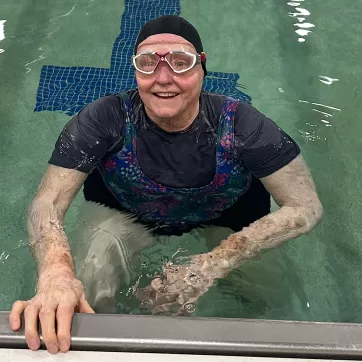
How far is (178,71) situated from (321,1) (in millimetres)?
3926

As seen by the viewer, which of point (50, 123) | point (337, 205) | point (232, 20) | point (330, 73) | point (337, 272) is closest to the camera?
point (337, 272)

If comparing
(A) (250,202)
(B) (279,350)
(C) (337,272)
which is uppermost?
(B) (279,350)

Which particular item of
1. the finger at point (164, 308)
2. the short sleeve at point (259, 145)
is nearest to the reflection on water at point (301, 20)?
the short sleeve at point (259, 145)

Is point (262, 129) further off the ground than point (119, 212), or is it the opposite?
point (262, 129)

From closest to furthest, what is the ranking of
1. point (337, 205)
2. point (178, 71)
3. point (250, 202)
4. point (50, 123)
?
1. point (178, 71)
2. point (250, 202)
3. point (337, 205)
4. point (50, 123)

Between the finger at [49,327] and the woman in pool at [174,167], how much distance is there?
1.54 feet

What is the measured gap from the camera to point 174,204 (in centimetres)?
254

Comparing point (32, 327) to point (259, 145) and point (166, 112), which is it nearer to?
point (166, 112)

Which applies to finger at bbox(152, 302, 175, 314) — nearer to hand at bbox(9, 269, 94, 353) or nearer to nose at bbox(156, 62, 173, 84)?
hand at bbox(9, 269, 94, 353)

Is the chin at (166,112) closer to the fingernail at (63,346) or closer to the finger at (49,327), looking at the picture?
the finger at (49,327)

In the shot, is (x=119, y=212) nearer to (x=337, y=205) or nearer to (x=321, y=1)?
(x=337, y=205)

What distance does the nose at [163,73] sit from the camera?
2.20 m

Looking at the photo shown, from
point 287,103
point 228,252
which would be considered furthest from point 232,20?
point 228,252

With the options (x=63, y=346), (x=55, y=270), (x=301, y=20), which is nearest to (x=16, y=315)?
(x=63, y=346)
